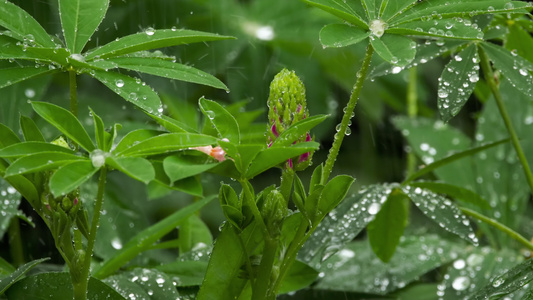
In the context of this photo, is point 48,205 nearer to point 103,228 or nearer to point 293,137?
point 293,137

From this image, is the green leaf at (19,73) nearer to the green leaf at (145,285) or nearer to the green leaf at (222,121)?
the green leaf at (222,121)

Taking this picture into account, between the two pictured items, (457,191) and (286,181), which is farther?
(457,191)

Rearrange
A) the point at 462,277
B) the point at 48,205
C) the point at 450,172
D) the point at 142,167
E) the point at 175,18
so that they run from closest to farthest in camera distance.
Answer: the point at 142,167 < the point at 48,205 < the point at 462,277 < the point at 450,172 < the point at 175,18

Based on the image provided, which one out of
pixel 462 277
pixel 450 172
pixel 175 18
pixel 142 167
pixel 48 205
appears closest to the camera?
pixel 142 167

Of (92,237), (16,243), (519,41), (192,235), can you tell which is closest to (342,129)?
(92,237)

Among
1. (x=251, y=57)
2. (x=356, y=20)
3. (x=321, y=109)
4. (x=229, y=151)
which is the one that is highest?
(x=251, y=57)

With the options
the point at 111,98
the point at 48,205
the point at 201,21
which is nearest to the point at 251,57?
the point at 201,21

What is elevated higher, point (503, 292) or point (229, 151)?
point (229, 151)

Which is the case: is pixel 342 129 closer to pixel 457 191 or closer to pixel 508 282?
pixel 508 282
